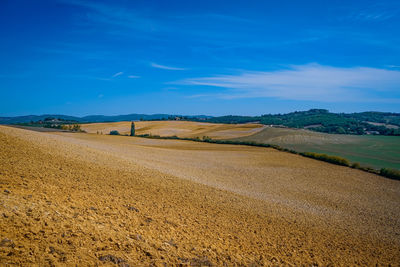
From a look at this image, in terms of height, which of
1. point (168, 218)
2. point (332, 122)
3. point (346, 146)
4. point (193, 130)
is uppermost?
point (332, 122)

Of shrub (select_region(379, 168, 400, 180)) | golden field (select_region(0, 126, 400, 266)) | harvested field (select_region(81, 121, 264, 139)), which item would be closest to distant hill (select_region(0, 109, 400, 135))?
harvested field (select_region(81, 121, 264, 139))

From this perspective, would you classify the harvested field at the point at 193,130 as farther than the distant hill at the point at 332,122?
No

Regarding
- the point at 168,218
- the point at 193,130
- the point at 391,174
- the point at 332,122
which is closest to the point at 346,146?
the point at 391,174

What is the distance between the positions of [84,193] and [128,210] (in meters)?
2.19

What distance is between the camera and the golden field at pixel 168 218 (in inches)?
239

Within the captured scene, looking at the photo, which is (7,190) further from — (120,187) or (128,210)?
(120,187)

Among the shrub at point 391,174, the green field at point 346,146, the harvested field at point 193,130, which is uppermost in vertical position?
the harvested field at point 193,130

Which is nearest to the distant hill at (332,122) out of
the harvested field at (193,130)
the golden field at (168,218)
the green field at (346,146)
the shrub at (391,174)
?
the green field at (346,146)

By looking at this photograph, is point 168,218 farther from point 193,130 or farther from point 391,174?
point 193,130

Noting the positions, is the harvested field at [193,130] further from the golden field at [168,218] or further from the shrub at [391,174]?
the golden field at [168,218]

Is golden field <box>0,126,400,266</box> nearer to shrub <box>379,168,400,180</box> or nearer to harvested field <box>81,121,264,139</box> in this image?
shrub <box>379,168,400,180</box>

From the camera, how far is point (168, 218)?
975 cm

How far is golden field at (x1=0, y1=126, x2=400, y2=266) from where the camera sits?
6.08 metres

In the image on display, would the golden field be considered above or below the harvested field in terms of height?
below
